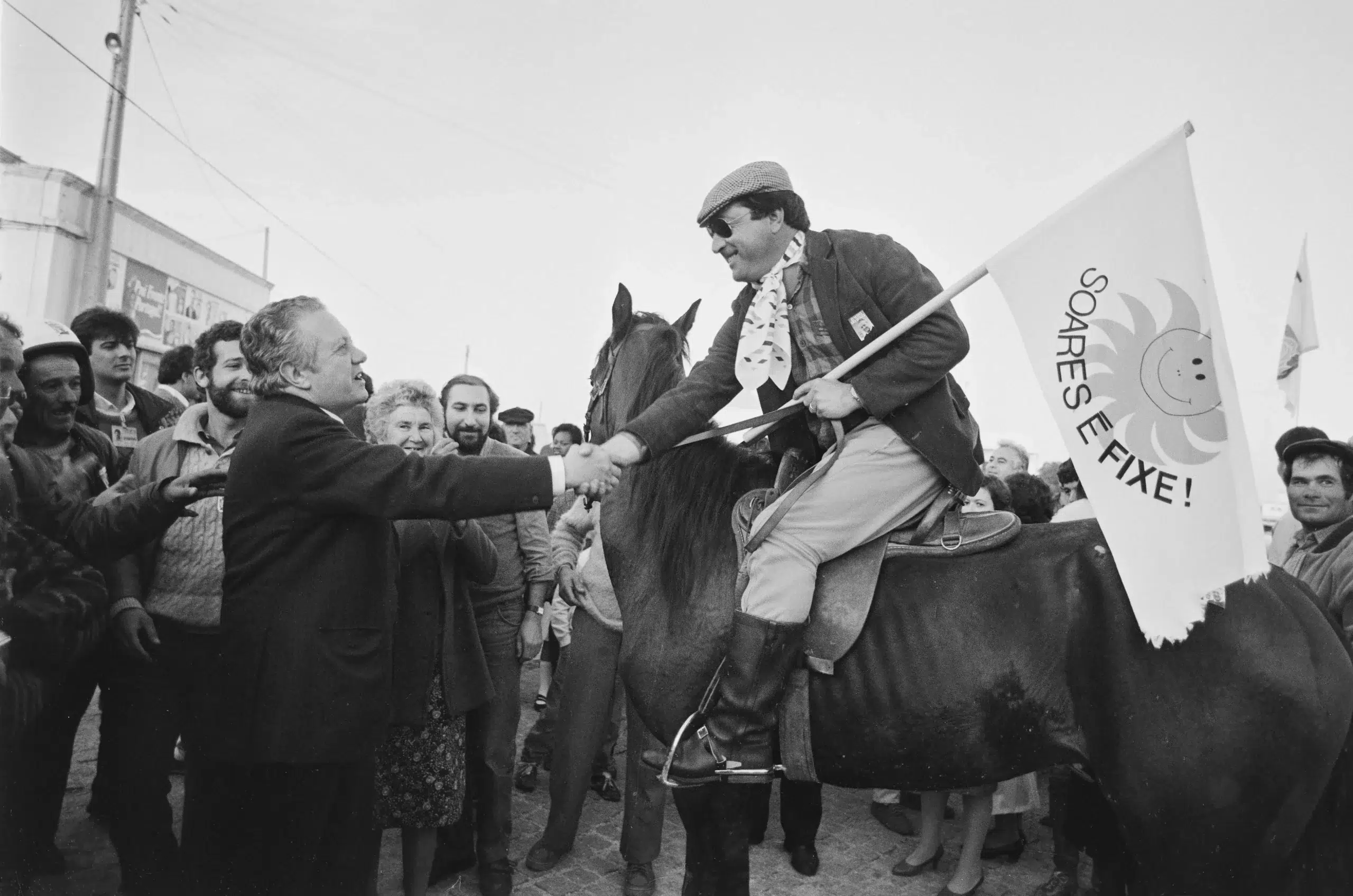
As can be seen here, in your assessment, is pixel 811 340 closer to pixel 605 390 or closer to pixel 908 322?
pixel 908 322

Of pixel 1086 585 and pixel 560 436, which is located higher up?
pixel 560 436

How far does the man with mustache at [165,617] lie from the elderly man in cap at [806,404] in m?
2.03

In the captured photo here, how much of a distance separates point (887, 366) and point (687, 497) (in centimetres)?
93

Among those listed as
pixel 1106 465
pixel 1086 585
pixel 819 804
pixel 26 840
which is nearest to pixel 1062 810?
pixel 819 804

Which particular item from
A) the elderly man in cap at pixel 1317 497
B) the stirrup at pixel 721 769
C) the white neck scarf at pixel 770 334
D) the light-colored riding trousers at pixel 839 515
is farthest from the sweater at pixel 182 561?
the elderly man in cap at pixel 1317 497

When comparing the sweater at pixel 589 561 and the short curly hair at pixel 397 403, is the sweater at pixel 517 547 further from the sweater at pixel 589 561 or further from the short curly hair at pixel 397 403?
the short curly hair at pixel 397 403

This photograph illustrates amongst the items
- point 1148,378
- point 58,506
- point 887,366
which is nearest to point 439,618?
point 58,506

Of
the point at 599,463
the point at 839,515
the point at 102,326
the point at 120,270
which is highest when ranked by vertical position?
the point at 120,270

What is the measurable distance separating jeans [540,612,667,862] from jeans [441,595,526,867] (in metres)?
0.32

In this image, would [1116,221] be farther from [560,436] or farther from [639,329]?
[560,436]

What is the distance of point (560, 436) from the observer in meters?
11.5

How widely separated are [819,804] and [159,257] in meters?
19.8

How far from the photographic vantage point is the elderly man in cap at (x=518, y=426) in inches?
401

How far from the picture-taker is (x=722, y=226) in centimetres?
335
